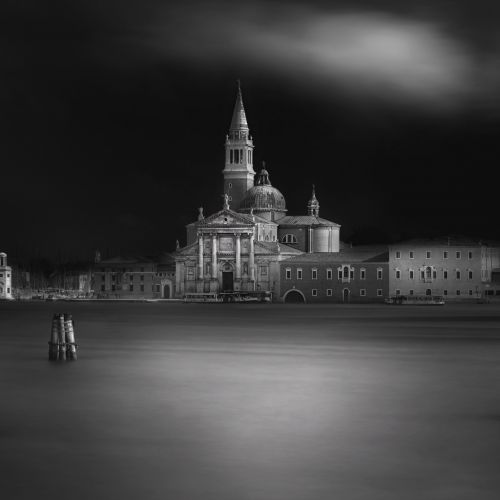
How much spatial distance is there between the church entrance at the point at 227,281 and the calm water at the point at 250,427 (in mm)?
83629

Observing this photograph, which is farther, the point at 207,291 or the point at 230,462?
the point at 207,291

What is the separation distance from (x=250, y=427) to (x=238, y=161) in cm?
10740

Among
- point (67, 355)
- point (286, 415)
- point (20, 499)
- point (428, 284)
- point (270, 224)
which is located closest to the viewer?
point (20, 499)

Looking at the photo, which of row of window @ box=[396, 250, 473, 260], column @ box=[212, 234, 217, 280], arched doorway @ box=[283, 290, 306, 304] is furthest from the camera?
column @ box=[212, 234, 217, 280]

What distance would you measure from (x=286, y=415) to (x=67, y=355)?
10.9m

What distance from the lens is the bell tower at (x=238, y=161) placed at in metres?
119

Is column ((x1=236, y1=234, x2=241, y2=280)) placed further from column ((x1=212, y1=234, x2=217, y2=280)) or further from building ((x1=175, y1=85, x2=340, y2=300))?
column ((x1=212, y1=234, x2=217, y2=280))

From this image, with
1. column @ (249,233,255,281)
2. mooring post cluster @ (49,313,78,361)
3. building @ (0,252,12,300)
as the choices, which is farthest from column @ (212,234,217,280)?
mooring post cluster @ (49,313,78,361)

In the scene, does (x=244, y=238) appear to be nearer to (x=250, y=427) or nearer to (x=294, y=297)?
(x=294, y=297)

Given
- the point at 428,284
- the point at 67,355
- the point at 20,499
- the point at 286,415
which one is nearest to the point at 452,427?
the point at 286,415

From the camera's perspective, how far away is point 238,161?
119688 mm

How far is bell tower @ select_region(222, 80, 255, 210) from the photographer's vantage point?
390 feet

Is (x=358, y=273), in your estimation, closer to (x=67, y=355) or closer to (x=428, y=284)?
(x=428, y=284)

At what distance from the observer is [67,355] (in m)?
24.0
